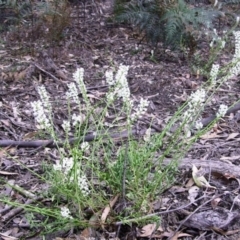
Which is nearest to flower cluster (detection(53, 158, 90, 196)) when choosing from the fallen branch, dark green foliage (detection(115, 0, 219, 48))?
the fallen branch

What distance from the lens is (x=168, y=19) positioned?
4.17 m

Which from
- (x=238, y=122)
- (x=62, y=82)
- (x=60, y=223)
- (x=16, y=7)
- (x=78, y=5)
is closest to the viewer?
(x=60, y=223)

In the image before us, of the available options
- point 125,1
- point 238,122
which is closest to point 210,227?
point 238,122

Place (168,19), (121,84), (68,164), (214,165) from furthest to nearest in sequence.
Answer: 1. (168,19)
2. (214,165)
3. (121,84)
4. (68,164)

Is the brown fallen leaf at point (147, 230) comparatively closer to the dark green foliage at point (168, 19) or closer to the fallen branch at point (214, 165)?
the fallen branch at point (214, 165)

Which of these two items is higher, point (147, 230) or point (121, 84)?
point (121, 84)

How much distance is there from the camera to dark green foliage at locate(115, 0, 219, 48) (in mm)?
4148

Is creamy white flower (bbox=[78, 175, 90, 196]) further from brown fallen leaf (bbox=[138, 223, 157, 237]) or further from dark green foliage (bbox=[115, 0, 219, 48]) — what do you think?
dark green foliage (bbox=[115, 0, 219, 48])

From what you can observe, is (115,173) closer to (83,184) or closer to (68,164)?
(83,184)

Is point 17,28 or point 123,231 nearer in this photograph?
point 123,231

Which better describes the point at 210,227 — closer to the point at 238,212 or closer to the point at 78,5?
the point at 238,212

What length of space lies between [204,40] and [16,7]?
185 centimetres

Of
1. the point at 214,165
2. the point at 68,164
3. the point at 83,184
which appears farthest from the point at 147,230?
the point at 214,165

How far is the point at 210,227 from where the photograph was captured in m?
2.10
